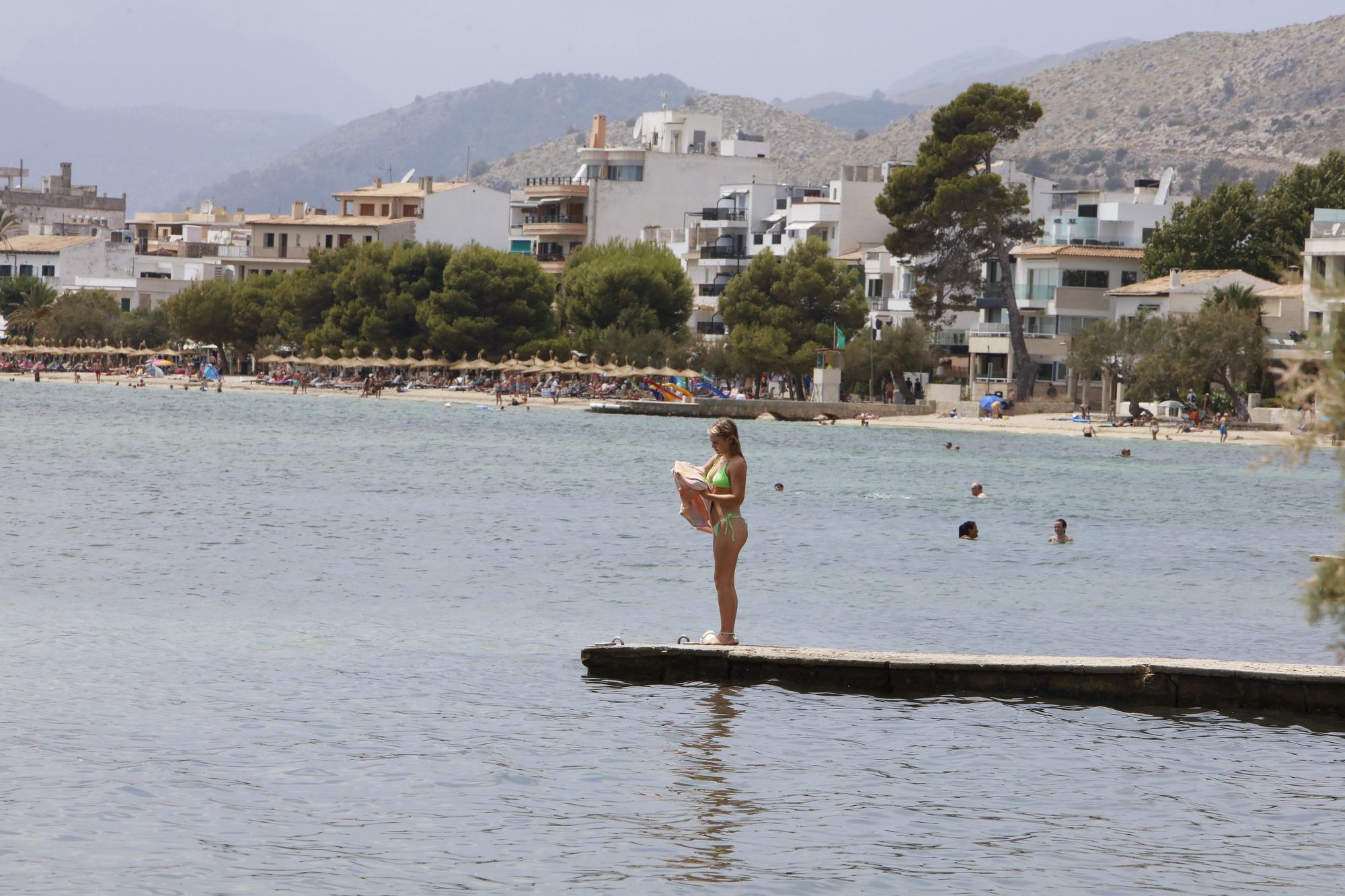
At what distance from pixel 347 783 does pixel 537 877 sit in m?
2.41

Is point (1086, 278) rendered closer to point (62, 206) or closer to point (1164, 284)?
point (1164, 284)

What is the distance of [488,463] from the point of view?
58.7m

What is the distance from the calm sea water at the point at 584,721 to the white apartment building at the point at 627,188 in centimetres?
9547

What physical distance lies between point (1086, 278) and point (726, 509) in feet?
279

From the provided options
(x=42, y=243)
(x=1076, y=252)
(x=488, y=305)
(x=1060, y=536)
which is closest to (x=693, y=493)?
(x=1060, y=536)

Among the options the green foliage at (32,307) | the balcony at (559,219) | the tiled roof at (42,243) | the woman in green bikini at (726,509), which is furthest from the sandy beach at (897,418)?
the woman in green bikini at (726,509)

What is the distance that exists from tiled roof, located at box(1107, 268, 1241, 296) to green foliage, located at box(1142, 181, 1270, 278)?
2.24 m

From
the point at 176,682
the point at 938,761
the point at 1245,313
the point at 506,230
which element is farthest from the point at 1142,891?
the point at 506,230

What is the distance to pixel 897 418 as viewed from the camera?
305ft

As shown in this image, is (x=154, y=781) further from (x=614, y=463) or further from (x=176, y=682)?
(x=614, y=463)

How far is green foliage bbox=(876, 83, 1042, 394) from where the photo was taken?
89625 millimetres

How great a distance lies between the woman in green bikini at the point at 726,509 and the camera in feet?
49.5

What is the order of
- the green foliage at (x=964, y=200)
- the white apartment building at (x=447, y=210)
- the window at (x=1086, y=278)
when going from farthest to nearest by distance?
the white apartment building at (x=447, y=210) < the window at (x=1086, y=278) < the green foliage at (x=964, y=200)

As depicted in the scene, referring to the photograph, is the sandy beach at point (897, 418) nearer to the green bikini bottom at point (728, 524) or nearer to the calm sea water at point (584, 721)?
the calm sea water at point (584, 721)
